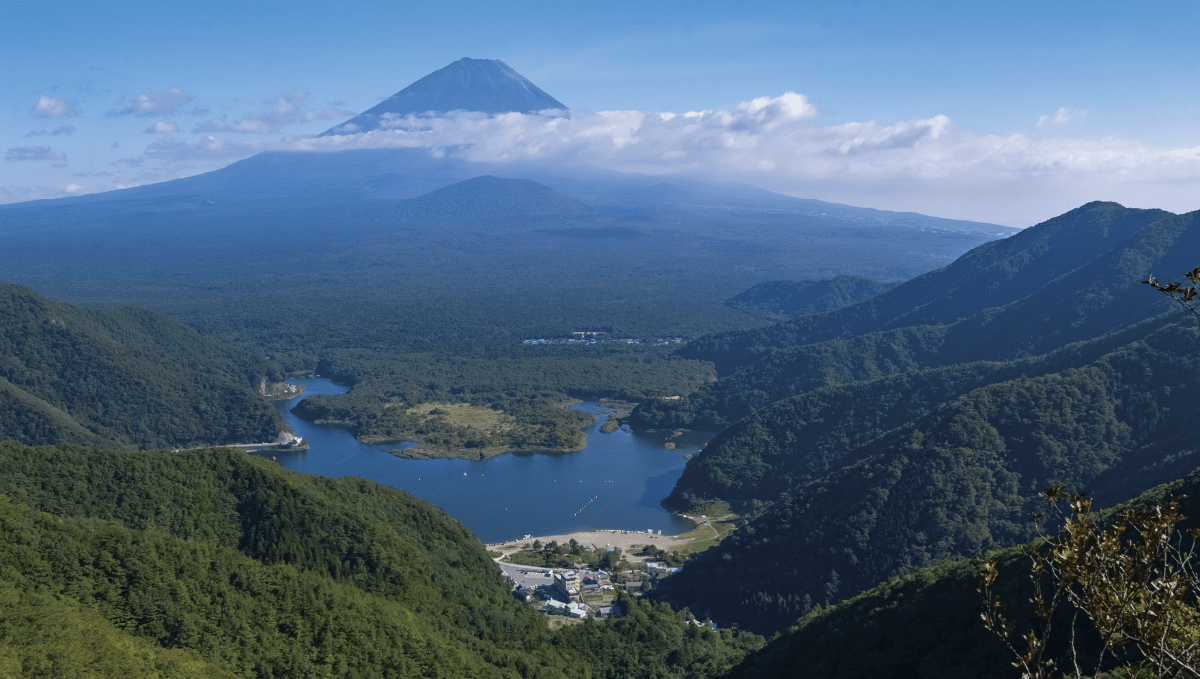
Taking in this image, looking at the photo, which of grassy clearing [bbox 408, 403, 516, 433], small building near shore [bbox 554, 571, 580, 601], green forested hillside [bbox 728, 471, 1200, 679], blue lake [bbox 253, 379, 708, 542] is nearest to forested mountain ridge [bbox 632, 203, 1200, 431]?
blue lake [bbox 253, 379, 708, 542]

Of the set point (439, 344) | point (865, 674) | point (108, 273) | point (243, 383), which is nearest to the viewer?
point (865, 674)

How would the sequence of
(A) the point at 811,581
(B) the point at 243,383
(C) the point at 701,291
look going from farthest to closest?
1. (C) the point at 701,291
2. (B) the point at 243,383
3. (A) the point at 811,581

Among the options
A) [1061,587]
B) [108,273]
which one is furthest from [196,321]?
[1061,587]

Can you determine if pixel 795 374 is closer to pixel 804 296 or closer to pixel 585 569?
pixel 585 569

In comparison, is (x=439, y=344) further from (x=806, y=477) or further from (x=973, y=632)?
(x=973, y=632)

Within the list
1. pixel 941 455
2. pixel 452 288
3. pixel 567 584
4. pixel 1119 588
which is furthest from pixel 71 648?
pixel 452 288

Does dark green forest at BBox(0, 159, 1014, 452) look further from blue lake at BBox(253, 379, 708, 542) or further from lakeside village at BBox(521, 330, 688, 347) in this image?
blue lake at BBox(253, 379, 708, 542)
